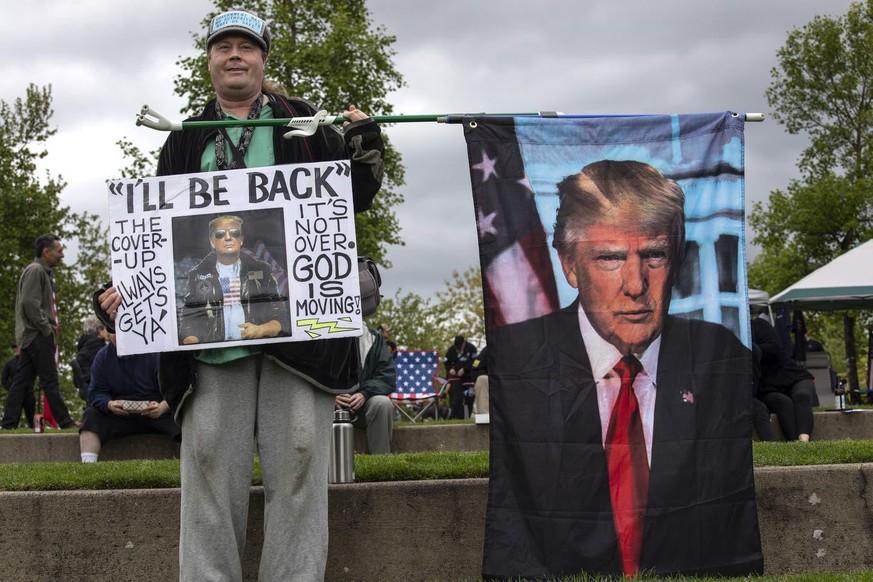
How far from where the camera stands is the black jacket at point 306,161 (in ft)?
13.5

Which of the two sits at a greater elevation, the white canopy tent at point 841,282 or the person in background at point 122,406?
the white canopy tent at point 841,282

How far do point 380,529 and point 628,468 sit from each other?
4.39ft

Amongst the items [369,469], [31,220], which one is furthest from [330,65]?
[369,469]

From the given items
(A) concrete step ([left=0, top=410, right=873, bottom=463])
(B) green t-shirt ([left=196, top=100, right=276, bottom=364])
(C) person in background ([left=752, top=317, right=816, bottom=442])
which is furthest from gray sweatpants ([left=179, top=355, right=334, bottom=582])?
(C) person in background ([left=752, top=317, right=816, bottom=442])

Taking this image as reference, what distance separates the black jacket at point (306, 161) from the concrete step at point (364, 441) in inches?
181

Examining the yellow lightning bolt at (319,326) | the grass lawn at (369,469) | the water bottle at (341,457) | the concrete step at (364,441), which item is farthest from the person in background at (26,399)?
the yellow lightning bolt at (319,326)

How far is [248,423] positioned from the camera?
4.10 m

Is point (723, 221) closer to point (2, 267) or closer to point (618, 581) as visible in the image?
point (618, 581)

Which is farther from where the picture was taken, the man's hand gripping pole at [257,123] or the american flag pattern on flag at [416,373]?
the american flag pattern on flag at [416,373]

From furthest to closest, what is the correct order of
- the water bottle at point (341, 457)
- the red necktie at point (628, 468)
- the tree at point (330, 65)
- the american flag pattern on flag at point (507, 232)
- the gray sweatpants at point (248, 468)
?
the tree at point (330, 65) → the water bottle at point (341, 457) → the american flag pattern on flag at point (507, 232) → the red necktie at point (628, 468) → the gray sweatpants at point (248, 468)

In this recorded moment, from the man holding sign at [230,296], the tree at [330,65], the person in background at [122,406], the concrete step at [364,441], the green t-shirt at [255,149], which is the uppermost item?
the tree at [330,65]

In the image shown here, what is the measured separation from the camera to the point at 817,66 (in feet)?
119

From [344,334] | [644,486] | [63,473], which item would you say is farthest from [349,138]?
[63,473]

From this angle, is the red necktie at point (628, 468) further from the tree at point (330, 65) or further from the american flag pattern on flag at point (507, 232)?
the tree at point (330, 65)
